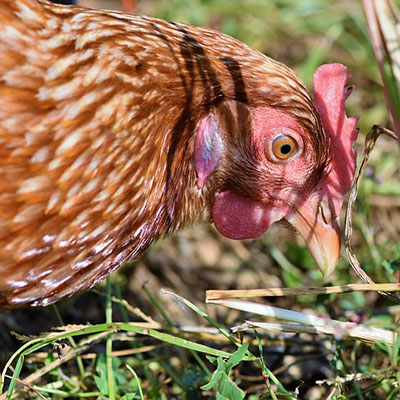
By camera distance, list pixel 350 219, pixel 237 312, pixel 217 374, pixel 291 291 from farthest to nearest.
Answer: pixel 237 312 < pixel 350 219 < pixel 291 291 < pixel 217 374

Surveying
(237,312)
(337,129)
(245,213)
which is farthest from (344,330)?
(237,312)

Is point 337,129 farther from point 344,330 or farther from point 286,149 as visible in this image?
point 344,330

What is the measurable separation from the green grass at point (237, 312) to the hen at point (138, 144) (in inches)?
10.4

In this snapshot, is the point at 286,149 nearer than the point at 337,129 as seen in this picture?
Yes

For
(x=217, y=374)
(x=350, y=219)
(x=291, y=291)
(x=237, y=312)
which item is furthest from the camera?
(x=237, y=312)

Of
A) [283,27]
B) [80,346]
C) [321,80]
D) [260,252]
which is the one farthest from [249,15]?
[80,346]

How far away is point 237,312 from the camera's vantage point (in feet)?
8.87

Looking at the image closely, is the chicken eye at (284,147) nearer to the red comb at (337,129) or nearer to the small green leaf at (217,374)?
the red comb at (337,129)

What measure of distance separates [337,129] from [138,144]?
Result: 0.65 m

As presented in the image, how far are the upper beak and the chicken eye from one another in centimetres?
16

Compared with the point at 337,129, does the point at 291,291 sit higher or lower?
lower

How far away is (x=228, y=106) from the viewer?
1.86m

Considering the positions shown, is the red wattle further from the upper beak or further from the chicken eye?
the chicken eye

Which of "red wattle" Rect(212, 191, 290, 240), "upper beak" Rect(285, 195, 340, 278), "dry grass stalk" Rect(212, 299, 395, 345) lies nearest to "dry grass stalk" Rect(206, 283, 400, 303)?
"dry grass stalk" Rect(212, 299, 395, 345)
